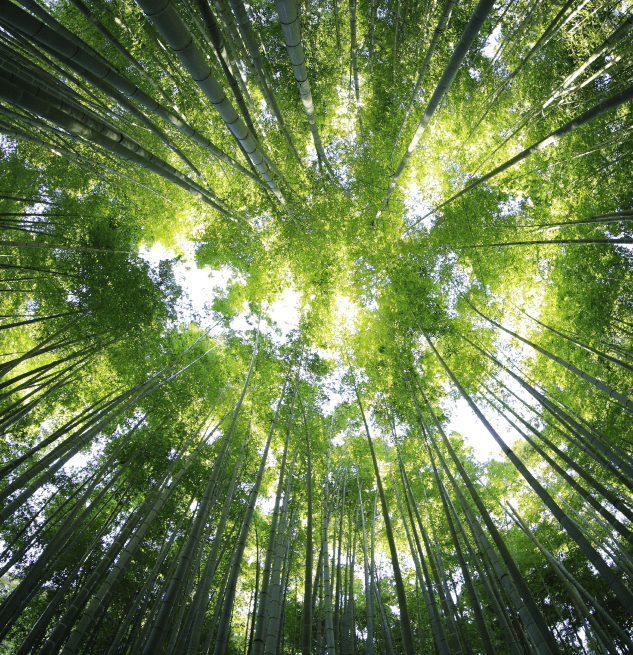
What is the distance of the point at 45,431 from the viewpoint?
703 centimetres

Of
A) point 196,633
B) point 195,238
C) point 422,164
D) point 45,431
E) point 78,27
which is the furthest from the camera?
point 45,431

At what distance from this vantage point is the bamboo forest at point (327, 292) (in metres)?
4.55

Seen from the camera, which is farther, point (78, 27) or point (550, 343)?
point (550, 343)

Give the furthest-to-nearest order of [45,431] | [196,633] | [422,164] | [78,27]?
1. [45,431]
2. [422,164]
3. [78,27]
4. [196,633]

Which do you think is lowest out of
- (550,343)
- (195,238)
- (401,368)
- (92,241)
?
(401,368)

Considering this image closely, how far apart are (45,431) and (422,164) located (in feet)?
30.4

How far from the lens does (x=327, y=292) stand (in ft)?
20.5

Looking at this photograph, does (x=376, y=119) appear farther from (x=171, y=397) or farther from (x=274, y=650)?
(x=274, y=650)

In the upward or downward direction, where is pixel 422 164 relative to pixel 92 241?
upward

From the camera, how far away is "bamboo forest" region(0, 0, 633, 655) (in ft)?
14.9

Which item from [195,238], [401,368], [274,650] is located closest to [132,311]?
[195,238]

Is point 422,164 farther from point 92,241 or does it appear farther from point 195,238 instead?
point 92,241

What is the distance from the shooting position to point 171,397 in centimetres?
614

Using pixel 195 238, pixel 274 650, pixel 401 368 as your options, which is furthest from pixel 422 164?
pixel 274 650
